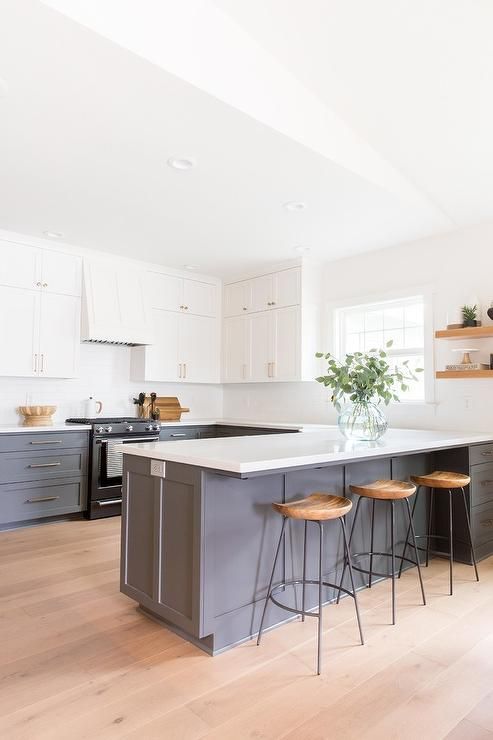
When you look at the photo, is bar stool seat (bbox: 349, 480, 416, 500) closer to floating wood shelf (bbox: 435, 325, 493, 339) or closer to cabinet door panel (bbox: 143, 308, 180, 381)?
floating wood shelf (bbox: 435, 325, 493, 339)

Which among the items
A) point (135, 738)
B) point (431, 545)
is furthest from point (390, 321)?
point (135, 738)

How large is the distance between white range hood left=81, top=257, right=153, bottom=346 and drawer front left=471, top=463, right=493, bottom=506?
11.3 feet

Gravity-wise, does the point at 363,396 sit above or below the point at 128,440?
above

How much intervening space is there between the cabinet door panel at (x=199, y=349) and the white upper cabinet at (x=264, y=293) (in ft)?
1.12

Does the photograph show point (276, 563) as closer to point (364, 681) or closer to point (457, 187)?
point (364, 681)

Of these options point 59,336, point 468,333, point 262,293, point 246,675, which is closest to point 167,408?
point 59,336

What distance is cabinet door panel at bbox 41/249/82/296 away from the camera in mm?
4812

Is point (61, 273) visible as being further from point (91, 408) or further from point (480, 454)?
point (480, 454)

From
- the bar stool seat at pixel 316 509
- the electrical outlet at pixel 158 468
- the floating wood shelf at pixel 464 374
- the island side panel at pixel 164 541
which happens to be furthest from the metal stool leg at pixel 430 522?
the electrical outlet at pixel 158 468

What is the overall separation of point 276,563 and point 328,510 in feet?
1.62

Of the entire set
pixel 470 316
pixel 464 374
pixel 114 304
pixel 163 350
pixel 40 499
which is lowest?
pixel 40 499

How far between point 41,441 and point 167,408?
167 centimetres

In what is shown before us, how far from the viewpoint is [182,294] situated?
19.4ft

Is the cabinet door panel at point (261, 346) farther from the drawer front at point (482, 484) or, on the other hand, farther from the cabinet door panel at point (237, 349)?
the drawer front at point (482, 484)
